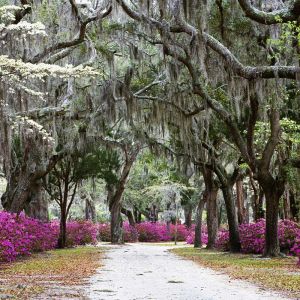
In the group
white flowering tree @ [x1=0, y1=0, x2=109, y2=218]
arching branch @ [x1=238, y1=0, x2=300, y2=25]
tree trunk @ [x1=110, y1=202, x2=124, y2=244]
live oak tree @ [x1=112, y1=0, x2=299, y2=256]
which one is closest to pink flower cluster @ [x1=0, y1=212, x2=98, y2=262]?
white flowering tree @ [x1=0, y1=0, x2=109, y2=218]

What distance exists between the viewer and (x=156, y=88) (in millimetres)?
16859

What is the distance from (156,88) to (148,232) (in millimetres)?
24114

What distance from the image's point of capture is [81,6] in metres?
13.0

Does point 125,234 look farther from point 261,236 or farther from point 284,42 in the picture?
point 284,42

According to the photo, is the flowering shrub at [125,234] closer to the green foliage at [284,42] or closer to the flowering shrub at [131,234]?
the flowering shrub at [131,234]

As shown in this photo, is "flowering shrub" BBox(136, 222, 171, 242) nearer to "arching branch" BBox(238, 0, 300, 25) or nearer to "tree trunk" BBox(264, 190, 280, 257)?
"tree trunk" BBox(264, 190, 280, 257)

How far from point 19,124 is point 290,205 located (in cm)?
1310

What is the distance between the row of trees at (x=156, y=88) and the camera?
1065 cm

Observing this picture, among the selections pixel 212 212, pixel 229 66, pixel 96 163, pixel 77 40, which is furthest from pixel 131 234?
pixel 229 66

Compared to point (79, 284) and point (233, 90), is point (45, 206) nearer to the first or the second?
point (233, 90)

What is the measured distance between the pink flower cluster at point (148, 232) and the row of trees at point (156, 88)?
49.5 ft

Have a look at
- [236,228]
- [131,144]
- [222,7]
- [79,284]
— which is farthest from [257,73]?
[131,144]

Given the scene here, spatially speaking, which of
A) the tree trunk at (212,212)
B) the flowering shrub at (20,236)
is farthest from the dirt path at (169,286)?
the tree trunk at (212,212)

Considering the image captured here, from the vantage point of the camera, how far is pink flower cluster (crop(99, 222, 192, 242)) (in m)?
36.8
